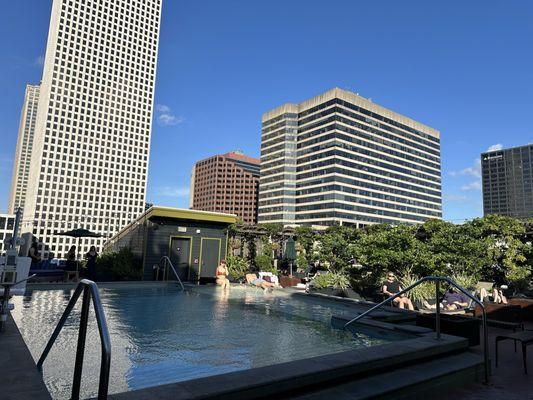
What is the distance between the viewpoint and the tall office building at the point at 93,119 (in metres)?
121

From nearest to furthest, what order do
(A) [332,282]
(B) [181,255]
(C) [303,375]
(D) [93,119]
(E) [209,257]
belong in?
(C) [303,375], (A) [332,282], (B) [181,255], (E) [209,257], (D) [93,119]

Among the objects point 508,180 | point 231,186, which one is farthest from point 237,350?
point 508,180

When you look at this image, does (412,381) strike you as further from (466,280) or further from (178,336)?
(466,280)

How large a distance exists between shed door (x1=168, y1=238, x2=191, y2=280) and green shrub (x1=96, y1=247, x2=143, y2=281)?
5.30 feet

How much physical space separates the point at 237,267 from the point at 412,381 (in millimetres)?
15363

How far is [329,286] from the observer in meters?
13.6

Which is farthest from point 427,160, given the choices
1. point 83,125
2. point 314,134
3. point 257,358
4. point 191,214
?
point 257,358

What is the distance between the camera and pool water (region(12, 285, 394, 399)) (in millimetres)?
3996

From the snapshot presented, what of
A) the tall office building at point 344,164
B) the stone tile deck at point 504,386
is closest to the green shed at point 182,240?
the stone tile deck at point 504,386

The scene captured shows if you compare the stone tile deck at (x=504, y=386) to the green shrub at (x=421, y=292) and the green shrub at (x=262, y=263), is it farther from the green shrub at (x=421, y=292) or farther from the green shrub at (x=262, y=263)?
the green shrub at (x=262, y=263)

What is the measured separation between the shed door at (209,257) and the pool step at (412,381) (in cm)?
1451

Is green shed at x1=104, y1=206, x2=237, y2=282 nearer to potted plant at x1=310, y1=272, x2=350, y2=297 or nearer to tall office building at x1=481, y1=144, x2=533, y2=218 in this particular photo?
→ potted plant at x1=310, y1=272, x2=350, y2=297

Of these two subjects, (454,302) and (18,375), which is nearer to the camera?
(18,375)

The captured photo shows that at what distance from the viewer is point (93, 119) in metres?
129
